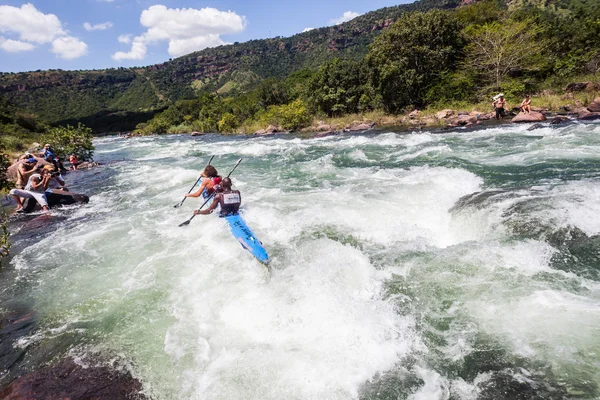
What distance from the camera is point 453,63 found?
27.4 meters

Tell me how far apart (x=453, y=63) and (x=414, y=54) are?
11.6 feet

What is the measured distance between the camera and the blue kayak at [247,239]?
5584 mm

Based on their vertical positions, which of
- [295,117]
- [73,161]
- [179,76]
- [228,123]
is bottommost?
[295,117]

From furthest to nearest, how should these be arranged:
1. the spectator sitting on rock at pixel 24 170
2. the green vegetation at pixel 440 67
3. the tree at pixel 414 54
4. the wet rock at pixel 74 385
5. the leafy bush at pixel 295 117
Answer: the leafy bush at pixel 295 117
the tree at pixel 414 54
the green vegetation at pixel 440 67
the spectator sitting on rock at pixel 24 170
the wet rock at pixel 74 385

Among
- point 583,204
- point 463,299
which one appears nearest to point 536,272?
point 463,299

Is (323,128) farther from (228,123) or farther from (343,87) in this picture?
(228,123)

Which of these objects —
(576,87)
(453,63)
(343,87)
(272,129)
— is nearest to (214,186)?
(576,87)

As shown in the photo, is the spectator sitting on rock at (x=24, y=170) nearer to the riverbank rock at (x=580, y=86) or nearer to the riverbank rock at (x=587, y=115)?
the riverbank rock at (x=587, y=115)

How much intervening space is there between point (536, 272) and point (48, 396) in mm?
5966

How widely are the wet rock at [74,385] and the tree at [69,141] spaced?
18.7m

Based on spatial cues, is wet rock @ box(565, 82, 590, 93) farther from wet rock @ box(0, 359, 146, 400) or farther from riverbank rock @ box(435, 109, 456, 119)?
wet rock @ box(0, 359, 146, 400)

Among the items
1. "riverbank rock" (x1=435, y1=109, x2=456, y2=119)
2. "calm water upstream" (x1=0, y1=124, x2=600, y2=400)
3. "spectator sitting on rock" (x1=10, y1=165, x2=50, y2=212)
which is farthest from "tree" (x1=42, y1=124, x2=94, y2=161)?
"riverbank rock" (x1=435, y1=109, x2=456, y2=119)

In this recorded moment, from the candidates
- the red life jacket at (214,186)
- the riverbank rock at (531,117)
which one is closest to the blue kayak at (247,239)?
the red life jacket at (214,186)

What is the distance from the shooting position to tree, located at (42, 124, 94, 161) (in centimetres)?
1854
